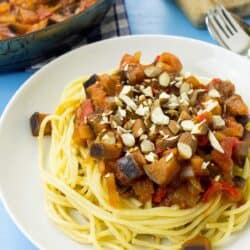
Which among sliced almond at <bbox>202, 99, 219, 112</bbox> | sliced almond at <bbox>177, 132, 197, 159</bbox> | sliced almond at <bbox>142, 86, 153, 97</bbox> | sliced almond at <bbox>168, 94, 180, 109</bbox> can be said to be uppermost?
sliced almond at <bbox>142, 86, 153, 97</bbox>

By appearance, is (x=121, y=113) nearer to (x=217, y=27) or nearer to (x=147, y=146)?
(x=147, y=146)

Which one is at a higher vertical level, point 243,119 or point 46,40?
point 46,40

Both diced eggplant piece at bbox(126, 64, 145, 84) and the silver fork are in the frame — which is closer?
diced eggplant piece at bbox(126, 64, 145, 84)

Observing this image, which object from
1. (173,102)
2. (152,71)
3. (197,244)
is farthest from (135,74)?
(197,244)

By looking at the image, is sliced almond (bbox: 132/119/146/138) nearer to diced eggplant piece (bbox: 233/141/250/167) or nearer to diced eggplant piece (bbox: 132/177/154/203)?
diced eggplant piece (bbox: 132/177/154/203)

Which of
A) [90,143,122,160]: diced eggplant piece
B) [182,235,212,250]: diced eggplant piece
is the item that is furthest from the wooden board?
[182,235,212,250]: diced eggplant piece

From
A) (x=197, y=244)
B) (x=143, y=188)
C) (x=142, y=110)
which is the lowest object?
(x=197, y=244)

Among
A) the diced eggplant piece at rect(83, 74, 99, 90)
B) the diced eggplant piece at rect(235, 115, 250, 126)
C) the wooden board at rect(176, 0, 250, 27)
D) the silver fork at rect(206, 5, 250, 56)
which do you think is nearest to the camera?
the diced eggplant piece at rect(235, 115, 250, 126)

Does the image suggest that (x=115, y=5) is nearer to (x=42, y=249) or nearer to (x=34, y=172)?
(x=34, y=172)
